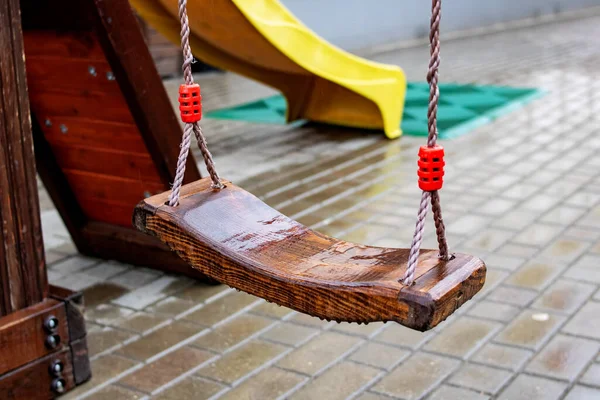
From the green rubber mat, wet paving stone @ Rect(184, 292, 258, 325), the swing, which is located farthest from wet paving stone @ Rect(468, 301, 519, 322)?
the green rubber mat

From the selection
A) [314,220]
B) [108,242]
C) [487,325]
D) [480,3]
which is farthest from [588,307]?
[480,3]

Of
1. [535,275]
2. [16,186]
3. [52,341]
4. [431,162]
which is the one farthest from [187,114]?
[535,275]

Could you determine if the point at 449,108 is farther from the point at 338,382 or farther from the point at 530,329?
the point at 338,382

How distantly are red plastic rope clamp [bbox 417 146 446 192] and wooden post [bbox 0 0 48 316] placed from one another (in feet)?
4.93

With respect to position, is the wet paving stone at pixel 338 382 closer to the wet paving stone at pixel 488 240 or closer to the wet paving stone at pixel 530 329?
the wet paving stone at pixel 530 329

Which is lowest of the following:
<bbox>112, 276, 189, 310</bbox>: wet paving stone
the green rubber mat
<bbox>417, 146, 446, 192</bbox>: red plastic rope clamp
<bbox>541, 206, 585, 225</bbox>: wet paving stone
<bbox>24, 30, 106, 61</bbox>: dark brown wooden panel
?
<bbox>112, 276, 189, 310</bbox>: wet paving stone

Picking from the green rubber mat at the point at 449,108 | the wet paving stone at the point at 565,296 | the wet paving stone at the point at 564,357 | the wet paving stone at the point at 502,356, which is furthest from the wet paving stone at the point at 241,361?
the green rubber mat at the point at 449,108

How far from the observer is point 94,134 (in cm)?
365

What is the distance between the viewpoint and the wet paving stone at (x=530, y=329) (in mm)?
3002

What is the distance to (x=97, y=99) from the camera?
3500 millimetres

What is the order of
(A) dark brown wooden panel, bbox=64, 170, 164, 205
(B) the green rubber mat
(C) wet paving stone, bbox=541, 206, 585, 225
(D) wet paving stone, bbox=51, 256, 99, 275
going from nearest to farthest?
(A) dark brown wooden panel, bbox=64, 170, 164, 205
(D) wet paving stone, bbox=51, 256, 99, 275
(C) wet paving stone, bbox=541, 206, 585, 225
(B) the green rubber mat

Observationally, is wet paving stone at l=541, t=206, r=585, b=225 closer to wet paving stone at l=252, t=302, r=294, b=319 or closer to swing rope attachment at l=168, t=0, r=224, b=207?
wet paving stone at l=252, t=302, r=294, b=319

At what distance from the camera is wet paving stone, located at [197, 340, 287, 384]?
9.38ft

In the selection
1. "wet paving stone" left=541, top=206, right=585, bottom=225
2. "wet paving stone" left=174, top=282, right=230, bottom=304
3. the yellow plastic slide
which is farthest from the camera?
the yellow plastic slide
